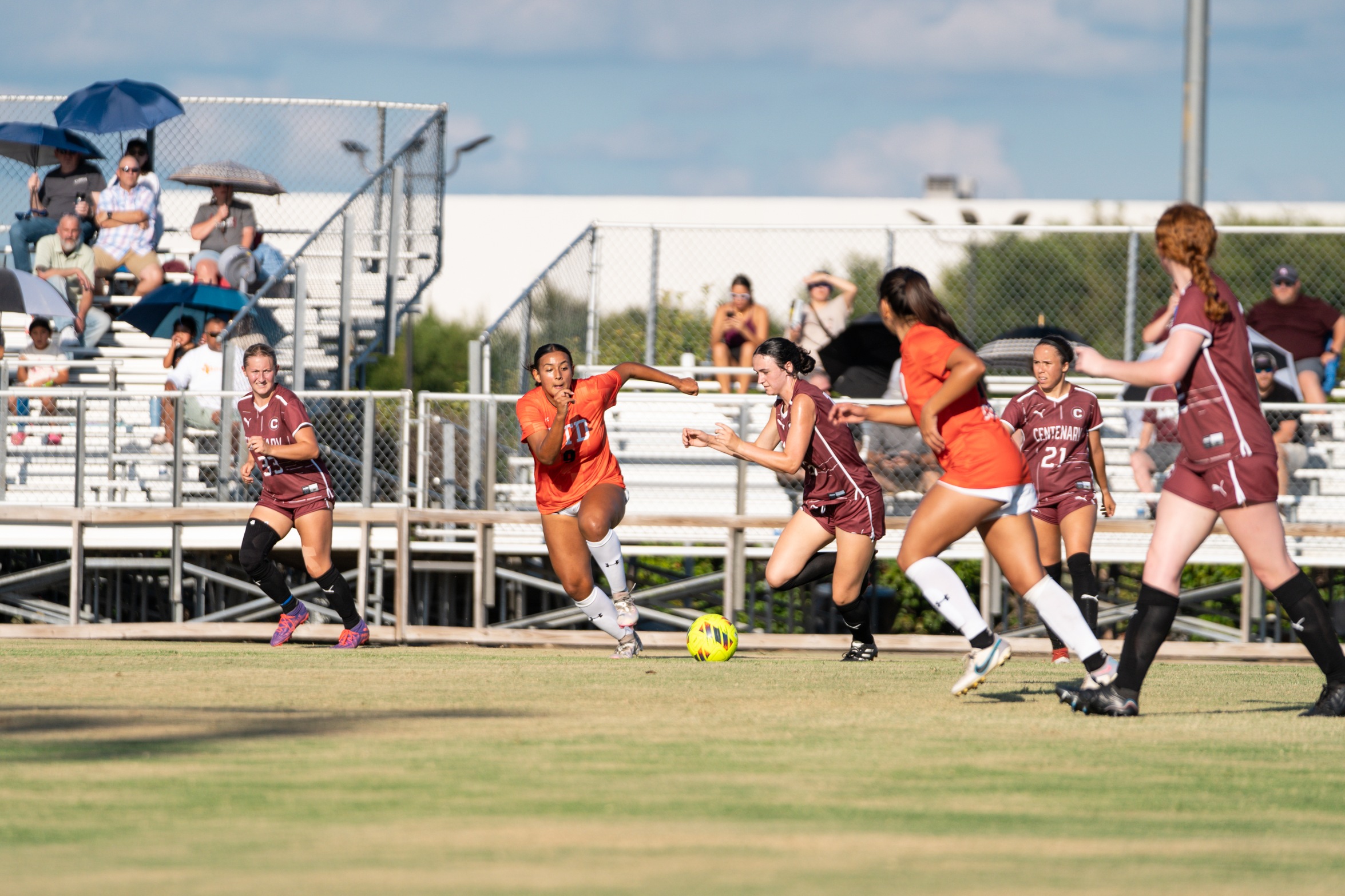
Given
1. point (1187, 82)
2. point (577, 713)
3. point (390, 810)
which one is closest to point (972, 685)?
point (577, 713)

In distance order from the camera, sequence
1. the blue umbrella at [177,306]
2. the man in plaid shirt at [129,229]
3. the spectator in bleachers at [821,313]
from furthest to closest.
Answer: the man in plaid shirt at [129,229]
the blue umbrella at [177,306]
the spectator in bleachers at [821,313]

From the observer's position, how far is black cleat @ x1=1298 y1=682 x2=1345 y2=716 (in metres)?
7.67

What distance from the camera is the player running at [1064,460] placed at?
11.6 metres

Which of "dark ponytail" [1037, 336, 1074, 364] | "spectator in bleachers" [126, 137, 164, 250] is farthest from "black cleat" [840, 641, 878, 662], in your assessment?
"spectator in bleachers" [126, 137, 164, 250]

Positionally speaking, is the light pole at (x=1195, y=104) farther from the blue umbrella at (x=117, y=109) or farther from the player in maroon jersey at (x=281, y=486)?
the blue umbrella at (x=117, y=109)

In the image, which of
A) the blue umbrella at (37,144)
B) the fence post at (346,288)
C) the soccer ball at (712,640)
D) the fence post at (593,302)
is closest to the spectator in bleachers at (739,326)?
the fence post at (593,302)

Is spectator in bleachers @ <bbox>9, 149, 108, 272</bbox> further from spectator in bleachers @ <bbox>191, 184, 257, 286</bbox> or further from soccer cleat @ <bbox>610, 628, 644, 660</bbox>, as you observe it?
soccer cleat @ <bbox>610, 628, 644, 660</bbox>

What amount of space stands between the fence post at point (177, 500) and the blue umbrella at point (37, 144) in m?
5.59

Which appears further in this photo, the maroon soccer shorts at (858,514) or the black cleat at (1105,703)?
the maroon soccer shorts at (858,514)

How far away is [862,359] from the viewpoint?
52.3 ft

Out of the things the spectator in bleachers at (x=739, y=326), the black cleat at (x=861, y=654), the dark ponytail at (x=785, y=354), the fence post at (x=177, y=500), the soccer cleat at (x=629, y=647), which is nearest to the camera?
the dark ponytail at (x=785, y=354)

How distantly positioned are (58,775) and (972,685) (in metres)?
4.18

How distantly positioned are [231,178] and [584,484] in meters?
9.97

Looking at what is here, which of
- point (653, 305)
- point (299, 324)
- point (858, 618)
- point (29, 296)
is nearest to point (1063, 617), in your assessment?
point (858, 618)
